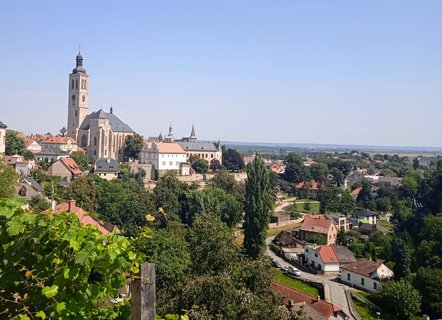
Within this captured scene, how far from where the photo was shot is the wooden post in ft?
11.4

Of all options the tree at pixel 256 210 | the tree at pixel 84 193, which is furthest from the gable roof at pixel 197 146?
the tree at pixel 256 210

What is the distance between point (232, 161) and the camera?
84000mm

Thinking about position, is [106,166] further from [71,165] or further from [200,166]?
[200,166]

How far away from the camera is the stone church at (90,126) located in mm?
68188

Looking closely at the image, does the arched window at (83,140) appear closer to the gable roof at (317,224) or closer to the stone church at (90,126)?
the stone church at (90,126)

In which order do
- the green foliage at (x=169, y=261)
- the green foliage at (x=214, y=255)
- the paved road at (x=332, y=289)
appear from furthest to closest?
the paved road at (x=332, y=289) < the green foliage at (x=169, y=261) < the green foliage at (x=214, y=255)

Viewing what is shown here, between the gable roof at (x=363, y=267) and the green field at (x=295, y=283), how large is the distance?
3901mm

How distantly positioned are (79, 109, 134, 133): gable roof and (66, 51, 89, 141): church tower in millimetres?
2223

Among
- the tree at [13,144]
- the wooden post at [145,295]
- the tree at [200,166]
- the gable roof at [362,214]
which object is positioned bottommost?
the gable roof at [362,214]

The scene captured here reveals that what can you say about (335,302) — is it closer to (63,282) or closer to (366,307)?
(366,307)

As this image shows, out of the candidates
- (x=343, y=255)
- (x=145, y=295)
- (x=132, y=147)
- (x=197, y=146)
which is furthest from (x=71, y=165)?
(x=145, y=295)

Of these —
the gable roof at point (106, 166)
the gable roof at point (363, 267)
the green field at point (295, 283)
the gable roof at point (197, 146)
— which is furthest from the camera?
the gable roof at point (197, 146)

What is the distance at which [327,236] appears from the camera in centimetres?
4594

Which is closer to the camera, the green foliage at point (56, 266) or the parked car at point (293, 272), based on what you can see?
the green foliage at point (56, 266)
